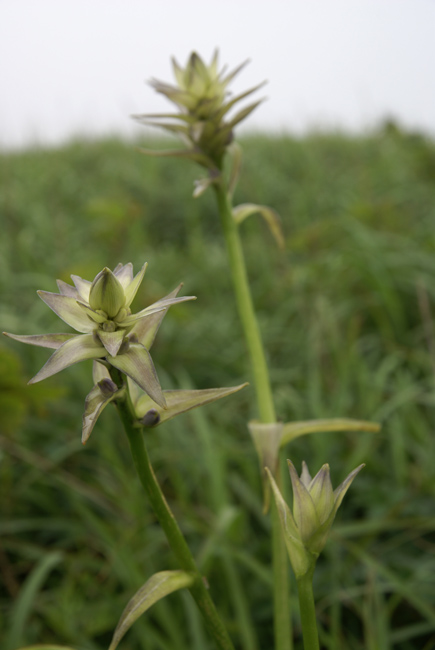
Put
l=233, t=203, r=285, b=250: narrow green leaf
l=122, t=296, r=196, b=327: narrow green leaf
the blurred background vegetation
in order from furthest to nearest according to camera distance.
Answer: the blurred background vegetation → l=233, t=203, r=285, b=250: narrow green leaf → l=122, t=296, r=196, b=327: narrow green leaf

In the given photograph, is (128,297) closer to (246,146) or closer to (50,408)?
(50,408)

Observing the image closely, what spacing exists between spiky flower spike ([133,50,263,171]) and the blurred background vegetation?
2.36 feet

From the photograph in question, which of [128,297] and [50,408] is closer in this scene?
[128,297]

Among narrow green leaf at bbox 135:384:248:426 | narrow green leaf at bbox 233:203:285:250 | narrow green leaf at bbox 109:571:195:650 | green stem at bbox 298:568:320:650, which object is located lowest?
green stem at bbox 298:568:320:650

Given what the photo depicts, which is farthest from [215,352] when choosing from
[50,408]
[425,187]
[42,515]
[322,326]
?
[425,187]

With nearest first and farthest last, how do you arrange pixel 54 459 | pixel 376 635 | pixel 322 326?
pixel 376 635 → pixel 54 459 → pixel 322 326

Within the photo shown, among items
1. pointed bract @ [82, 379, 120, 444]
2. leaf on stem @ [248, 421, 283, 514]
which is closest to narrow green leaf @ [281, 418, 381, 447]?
leaf on stem @ [248, 421, 283, 514]

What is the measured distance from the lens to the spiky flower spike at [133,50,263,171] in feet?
2.92

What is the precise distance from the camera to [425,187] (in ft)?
13.5

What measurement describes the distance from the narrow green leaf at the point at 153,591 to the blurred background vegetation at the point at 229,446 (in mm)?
804

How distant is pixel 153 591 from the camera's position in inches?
21.9

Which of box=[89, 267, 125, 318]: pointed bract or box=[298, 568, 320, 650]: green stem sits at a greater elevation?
box=[89, 267, 125, 318]: pointed bract

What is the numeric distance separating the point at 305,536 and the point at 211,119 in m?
0.64

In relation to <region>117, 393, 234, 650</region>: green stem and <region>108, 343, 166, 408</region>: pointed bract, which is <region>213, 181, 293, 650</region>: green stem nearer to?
<region>117, 393, 234, 650</region>: green stem
